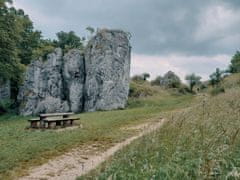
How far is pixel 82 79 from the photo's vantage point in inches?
788

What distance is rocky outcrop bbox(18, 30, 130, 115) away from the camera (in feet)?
62.5

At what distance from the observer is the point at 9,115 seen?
19.3 meters

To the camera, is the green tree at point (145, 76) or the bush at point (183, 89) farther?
the green tree at point (145, 76)

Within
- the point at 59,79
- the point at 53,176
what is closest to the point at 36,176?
the point at 53,176

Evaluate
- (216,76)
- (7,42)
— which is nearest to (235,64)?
(216,76)

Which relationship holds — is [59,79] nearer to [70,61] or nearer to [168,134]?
[70,61]

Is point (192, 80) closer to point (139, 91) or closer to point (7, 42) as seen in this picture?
point (139, 91)

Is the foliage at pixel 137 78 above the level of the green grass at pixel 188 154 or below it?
above

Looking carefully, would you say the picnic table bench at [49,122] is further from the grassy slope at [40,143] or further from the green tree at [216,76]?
the green tree at [216,76]

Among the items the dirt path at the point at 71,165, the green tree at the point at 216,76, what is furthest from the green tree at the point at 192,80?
the dirt path at the point at 71,165

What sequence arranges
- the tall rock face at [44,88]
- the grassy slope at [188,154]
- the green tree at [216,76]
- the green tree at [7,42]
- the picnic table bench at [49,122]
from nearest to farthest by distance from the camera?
the grassy slope at [188,154]
the picnic table bench at [49,122]
the green tree at [7,42]
the tall rock face at [44,88]
the green tree at [216,76]

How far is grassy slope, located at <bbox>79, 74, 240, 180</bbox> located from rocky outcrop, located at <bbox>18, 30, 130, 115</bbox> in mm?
13683

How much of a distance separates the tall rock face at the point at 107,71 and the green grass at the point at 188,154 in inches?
529

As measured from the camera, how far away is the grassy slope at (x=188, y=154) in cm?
302
